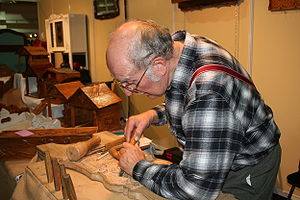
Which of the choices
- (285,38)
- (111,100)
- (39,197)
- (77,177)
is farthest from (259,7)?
(39,197)

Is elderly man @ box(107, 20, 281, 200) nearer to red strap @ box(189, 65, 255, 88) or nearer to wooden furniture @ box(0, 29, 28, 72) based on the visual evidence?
red strap @ box(189, 65, 255, 88)

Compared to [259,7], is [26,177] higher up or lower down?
lower down

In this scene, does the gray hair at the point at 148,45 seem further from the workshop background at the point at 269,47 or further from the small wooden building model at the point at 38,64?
the small wooden building model at the point at 38,64

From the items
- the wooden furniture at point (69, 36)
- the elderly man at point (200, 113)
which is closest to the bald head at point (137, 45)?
the elderly man at point (200, 113)

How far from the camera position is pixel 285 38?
9.90 ft

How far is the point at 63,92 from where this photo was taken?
129 inches

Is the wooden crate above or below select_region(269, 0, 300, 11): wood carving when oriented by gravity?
below

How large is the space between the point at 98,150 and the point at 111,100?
1.04 m

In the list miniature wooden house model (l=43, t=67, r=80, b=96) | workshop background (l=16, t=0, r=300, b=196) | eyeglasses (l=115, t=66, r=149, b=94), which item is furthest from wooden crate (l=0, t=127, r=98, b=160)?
workshop background (l=16, t=0, r=300, b=196)

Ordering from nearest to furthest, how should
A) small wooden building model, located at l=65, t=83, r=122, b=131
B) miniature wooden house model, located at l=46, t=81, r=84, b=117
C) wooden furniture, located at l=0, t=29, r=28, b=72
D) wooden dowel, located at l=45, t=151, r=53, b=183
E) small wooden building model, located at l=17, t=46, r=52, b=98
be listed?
wooden dowel, located at l=45, t=151, r=53, b=183 < small wooden building model, located at l=65, t=83, r=122, b=131 < miniature wooden house model, located at l=46, t=81, r=84, b=117 < small wooden building model, located at l=17, t=46, r=52, b=98 < wooden furniture, located at l=0, t=29, r=28, b=72

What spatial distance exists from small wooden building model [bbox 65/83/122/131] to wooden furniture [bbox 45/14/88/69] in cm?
271

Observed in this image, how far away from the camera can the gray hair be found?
43.8 inches

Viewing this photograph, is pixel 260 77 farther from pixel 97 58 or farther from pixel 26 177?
pixel 97 58

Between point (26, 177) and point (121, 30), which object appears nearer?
point (121, 30)
